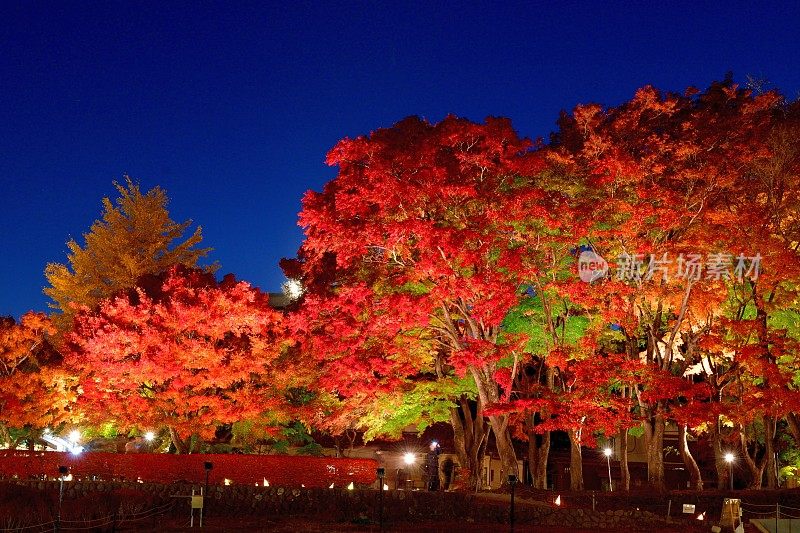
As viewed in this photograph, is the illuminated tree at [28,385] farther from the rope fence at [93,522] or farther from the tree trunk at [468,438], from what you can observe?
the tree trunk at [468,438]

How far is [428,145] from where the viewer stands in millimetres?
24828


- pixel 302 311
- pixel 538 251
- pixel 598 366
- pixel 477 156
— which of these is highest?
pixel 477 156

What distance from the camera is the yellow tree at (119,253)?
4494 centimetres

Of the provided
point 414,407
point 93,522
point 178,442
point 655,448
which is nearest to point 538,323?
point 414,407

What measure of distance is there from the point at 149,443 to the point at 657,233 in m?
22.8

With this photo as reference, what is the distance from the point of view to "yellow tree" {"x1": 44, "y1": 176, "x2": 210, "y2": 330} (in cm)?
4494

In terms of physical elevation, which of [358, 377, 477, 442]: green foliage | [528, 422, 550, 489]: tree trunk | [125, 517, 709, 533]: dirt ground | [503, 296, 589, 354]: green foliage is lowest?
[125, 517, 709, 533]: dirt ground

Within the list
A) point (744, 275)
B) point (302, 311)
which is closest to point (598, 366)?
point (744, 275)

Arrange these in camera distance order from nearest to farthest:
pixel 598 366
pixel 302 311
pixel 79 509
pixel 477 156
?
pixel 79 509, pixel 598 366, pixel 477 156, pixel 302 311

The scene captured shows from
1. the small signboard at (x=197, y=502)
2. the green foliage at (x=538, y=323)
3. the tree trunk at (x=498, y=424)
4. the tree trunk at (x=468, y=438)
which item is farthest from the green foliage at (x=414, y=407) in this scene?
the small signboard at (x=197, y=502)

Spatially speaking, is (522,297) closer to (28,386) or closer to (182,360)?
(182,360)

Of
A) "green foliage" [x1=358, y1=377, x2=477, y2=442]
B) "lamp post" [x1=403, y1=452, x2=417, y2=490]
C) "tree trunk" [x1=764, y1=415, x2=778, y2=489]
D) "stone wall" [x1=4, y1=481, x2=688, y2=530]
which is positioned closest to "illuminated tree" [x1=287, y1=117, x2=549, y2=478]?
"green foliage" [x1=358, y1=377, x2=477, y2=442]

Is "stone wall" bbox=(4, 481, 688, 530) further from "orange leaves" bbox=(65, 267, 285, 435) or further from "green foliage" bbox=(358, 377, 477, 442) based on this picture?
"green foliage" bbox=(358, 377, 477, 442)

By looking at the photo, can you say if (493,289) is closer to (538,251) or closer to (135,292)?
(538,251)
